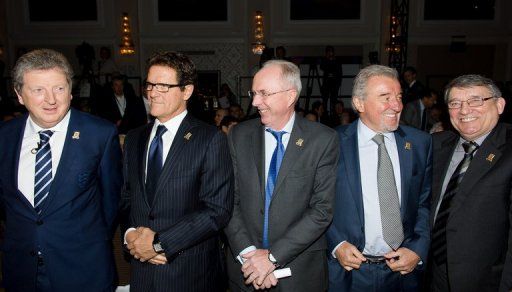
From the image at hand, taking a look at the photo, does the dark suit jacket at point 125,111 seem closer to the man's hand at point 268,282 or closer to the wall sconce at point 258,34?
the man's hand at point 268,282

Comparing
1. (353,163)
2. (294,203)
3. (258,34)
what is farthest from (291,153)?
(258,34)

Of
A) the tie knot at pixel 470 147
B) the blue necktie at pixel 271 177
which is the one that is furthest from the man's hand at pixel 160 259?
the tie knot at pixel 470 147

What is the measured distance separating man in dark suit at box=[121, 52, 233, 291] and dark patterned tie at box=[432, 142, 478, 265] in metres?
1.18

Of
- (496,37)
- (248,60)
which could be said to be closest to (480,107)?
(248,60)

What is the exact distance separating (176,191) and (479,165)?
1600 mm

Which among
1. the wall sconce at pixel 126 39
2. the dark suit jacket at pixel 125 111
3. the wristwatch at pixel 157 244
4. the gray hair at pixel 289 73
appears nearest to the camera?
the wristwatch at pixel 157 244

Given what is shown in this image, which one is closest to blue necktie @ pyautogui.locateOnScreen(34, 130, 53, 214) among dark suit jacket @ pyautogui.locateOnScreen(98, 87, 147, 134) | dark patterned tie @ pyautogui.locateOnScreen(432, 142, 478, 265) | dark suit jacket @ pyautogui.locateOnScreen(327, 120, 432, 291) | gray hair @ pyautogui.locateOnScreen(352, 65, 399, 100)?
dark suit jacket @ pyautogui.locateOnScreen(327, 120, 432, 291)


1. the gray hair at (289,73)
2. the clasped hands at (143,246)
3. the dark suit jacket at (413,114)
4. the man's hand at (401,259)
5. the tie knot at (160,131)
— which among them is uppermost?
the gray hair at (289,73)

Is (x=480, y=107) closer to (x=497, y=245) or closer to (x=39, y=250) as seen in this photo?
(x=497, y=245)

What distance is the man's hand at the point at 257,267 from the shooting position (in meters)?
2.00

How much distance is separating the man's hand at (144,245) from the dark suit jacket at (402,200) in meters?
0.96

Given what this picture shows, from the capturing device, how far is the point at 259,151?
2168 mm

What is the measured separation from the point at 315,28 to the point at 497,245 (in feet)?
38.5

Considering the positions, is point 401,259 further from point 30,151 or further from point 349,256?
point 30,151
